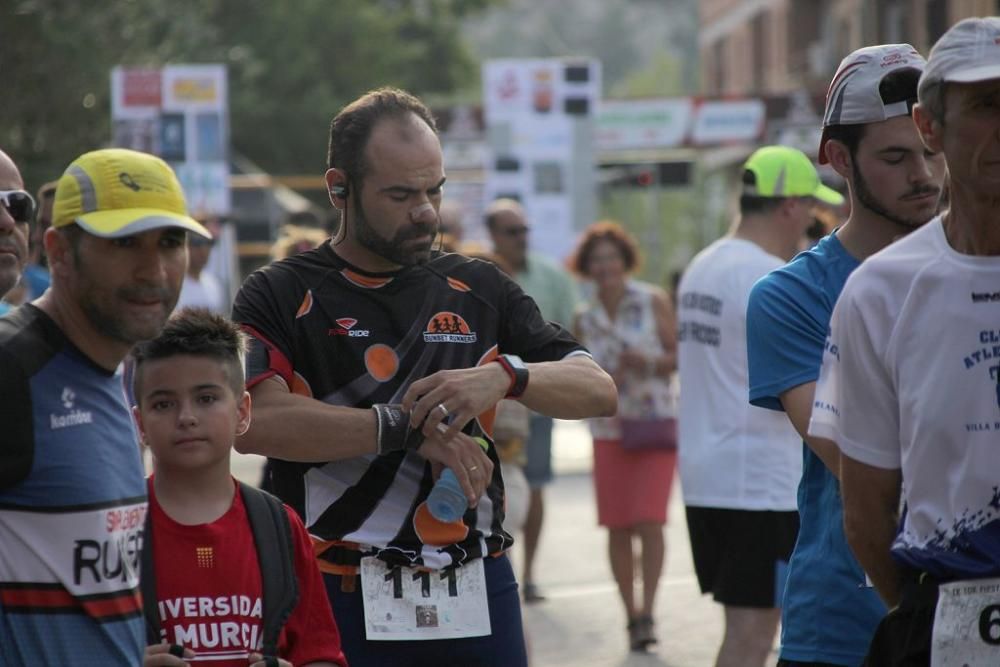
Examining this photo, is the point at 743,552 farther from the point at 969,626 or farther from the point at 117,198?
the point at 117,198

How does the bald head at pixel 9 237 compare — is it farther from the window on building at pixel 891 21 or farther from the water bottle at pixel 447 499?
the window on building at pixel 891 21

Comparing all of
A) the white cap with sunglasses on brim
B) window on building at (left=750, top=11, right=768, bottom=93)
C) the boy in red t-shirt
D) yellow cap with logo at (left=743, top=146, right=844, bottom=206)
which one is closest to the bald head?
the boy in red t-shirt

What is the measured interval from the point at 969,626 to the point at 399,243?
1759mm

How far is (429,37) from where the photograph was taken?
55906 mm

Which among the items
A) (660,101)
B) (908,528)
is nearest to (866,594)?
(908,528)

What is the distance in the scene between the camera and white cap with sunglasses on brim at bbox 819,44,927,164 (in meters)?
3.80

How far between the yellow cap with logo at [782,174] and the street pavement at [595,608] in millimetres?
2534

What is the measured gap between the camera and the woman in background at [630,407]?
8844 mm

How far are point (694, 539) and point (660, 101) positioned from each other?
2494cm

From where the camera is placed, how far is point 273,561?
3.55 m

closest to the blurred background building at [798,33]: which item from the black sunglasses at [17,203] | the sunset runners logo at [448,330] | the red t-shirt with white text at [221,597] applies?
the sunset runners logo at [448,330]

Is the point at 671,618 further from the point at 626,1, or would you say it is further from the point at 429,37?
the point at 626,1

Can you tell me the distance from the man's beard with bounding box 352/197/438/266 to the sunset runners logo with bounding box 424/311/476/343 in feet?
0.48

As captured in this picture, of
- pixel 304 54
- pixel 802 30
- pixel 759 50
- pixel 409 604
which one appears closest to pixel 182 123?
pixel 409 604
